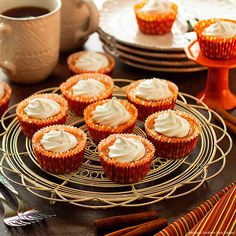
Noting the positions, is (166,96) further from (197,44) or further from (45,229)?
(45,229)

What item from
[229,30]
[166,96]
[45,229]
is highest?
[229,30]

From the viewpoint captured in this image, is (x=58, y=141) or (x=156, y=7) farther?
(x=156, y=7)

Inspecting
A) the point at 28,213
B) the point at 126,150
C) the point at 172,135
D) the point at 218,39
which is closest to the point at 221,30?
the point at 218,39

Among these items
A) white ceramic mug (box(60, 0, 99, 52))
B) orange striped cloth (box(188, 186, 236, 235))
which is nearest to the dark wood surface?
orange striped cloth (box(188, 186, 236, 235))

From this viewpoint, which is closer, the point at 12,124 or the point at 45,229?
the point at 45,229

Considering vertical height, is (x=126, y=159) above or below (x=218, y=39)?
below

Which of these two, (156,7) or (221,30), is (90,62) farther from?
(221,30)

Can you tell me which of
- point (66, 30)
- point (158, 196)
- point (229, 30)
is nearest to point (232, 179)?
point (158, 196)
